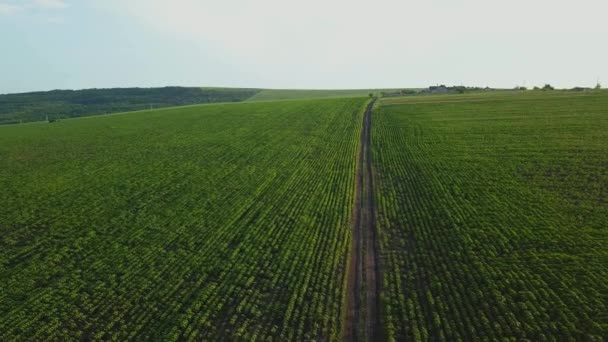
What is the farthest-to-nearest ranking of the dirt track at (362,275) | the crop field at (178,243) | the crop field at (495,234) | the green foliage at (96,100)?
the green foliage at (96,100)
the crop field at (178,243)
the dirt track at (362,275)
the crop field at (495,234)

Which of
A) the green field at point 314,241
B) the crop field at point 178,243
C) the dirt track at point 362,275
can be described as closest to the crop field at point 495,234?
the green field at point 314,241

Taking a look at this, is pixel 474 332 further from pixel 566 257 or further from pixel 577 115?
pixel 577 115

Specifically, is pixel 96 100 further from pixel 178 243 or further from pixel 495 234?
pixel 495 234

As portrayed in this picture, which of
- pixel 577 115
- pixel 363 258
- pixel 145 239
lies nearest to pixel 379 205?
pixel 363 258

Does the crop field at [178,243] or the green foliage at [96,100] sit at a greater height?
the green foliage at [96,100]

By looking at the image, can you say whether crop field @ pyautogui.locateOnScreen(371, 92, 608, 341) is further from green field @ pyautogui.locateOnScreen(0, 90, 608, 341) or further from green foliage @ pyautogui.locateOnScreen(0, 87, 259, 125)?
green foliage @ pyautogui.locateOnScreen(0, 87, 259, 125)

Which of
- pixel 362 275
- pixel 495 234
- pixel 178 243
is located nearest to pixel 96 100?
pixel 178 243

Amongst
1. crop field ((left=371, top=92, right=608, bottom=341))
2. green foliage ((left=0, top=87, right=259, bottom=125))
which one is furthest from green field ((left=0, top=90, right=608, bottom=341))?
green foliage ((left=0, top=87, right=259, bottom=125))

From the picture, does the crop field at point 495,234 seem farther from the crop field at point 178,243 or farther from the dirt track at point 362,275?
the crop field at point 178,243
